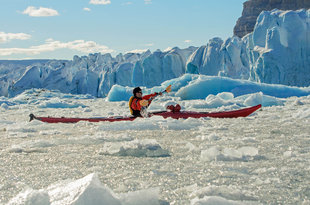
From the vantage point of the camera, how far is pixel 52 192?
1600mm

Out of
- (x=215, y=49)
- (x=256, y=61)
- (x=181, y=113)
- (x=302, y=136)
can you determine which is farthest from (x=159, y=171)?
(x=215, y=49)

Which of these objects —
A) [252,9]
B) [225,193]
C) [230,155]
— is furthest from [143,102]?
[252,9]

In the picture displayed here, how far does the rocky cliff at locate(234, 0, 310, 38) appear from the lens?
8456 cm

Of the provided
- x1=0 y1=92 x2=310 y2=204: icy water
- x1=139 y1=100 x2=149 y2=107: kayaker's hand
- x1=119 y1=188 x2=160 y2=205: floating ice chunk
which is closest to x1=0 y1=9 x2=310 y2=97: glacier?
x1=139 y1=100 x2=149 y2=107: kayaker's hand

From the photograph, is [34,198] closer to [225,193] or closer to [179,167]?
[225,193]

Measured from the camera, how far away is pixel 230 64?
28219mm

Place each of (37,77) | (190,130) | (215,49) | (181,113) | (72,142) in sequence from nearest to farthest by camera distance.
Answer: (72,142)
(190,130)
(181,113)
(215,49)
(37,77)

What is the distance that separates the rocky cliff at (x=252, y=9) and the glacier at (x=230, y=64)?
2102 inches

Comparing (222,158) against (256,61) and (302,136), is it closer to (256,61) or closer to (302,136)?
(302,136)

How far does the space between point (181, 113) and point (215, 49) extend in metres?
23.2

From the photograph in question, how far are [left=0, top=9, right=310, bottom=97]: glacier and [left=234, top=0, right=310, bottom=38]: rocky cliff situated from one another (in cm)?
5338

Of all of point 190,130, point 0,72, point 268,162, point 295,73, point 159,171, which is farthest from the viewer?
point 0,72

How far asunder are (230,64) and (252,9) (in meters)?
69.6

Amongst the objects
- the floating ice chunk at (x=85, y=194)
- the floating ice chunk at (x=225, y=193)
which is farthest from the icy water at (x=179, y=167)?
the floating ice chunk at (x=85, y=194)
